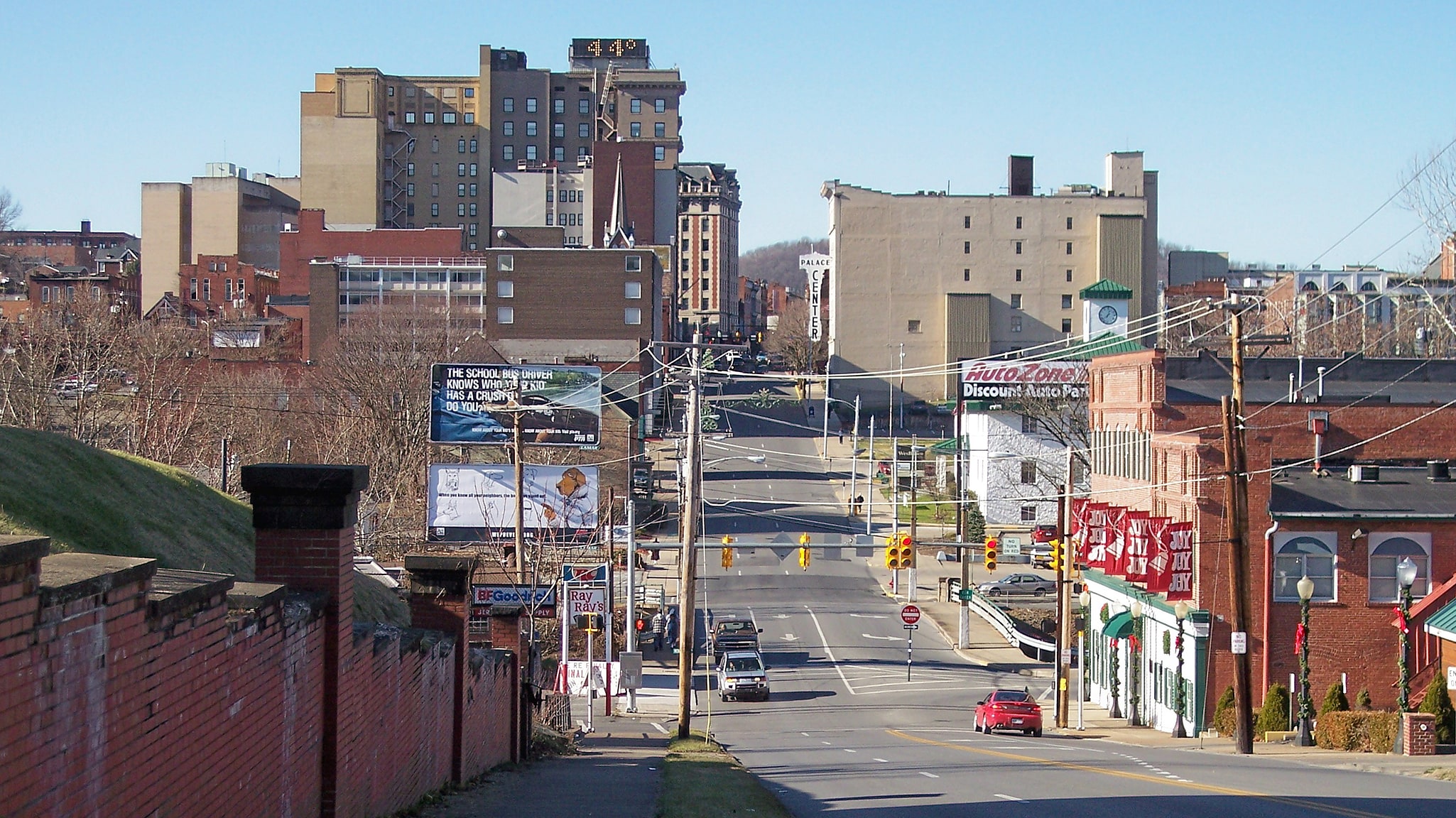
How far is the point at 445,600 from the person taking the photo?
17047 millimetres

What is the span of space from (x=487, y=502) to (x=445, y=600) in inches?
1438

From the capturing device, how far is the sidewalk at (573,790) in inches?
559

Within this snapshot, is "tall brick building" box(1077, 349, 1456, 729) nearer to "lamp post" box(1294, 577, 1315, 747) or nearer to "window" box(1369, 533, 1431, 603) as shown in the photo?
"window" box(1369, 533, 1431, 603)

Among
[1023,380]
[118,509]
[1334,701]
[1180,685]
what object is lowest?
[1180,685]

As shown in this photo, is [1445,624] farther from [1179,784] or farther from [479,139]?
[479,139]

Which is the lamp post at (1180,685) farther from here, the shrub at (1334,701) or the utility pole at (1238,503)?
the utility pole at (1238,503)

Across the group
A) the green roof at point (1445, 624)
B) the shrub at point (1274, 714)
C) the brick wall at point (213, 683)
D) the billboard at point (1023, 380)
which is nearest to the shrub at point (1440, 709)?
the green roof at point (1445, 624)

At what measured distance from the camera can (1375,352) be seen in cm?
8581

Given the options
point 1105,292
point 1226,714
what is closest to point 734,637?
point 1226,714

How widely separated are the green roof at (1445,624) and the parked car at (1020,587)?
33.8m

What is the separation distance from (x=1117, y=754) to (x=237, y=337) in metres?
81.8

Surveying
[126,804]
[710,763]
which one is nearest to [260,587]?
[126,804]

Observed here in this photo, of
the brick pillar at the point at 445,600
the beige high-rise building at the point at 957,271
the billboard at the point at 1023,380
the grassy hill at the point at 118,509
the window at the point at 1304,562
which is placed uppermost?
the beige high-rise building at the point at 957,271

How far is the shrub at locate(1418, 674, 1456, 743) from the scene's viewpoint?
2839cm
